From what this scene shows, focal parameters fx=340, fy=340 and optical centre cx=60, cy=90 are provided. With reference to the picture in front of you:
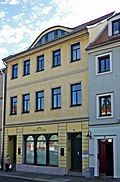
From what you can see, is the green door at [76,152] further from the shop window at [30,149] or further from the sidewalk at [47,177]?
the shop window at [30,149]

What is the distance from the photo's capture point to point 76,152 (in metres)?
26.3

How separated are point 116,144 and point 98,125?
1.99m

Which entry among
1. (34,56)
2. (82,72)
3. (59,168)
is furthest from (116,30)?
(59,168)

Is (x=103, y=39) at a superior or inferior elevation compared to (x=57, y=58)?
superior

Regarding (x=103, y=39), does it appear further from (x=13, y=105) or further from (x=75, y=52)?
(x=13, y=105)

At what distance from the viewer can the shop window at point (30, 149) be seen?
30.4m

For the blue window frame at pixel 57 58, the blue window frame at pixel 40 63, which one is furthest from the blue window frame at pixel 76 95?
the blue window frame at pixel 40 63

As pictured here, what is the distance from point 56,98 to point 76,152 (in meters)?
4.94

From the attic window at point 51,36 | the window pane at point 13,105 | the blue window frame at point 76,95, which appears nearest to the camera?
the blue window frame at point 76,95

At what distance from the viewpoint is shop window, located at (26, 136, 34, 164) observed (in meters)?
30.4

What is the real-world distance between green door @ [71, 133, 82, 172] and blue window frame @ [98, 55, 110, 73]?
17.4 ft

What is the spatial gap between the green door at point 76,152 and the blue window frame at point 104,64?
529cm

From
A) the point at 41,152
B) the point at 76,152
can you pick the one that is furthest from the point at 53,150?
the point at 76,152

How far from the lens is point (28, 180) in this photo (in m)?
25.4
